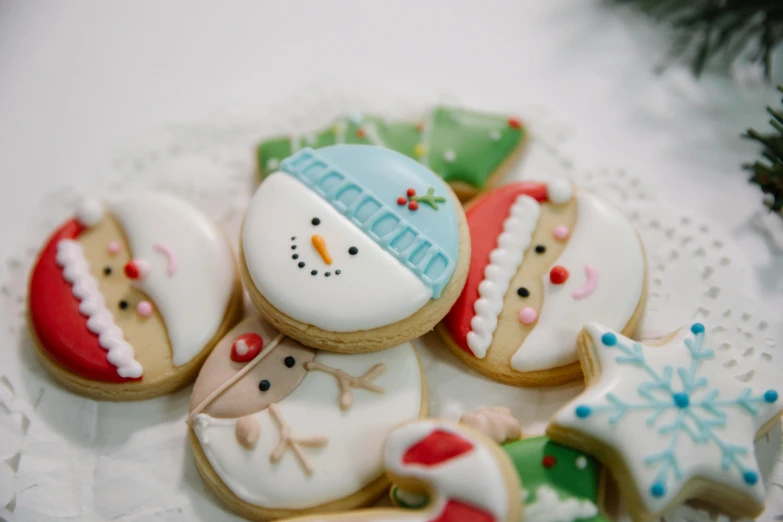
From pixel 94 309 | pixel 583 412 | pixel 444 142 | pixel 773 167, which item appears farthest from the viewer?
pixel 444 142

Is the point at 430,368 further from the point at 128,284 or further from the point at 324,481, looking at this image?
the point at 128,284

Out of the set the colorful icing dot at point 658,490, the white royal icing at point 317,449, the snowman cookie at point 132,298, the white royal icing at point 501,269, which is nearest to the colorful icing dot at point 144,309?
the snowman cookie at point 132,298

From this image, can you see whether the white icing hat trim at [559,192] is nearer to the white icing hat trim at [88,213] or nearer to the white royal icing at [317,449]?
the white royal icing at [317,449]

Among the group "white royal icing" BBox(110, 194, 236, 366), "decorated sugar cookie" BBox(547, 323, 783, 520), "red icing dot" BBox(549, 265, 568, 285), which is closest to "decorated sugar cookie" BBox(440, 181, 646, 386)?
A: "red icing dot" BBox(549, 265, 568, 285)

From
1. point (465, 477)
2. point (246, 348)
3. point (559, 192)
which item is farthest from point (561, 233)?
point (246, 348)

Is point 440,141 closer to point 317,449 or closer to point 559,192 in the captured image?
point 559,192

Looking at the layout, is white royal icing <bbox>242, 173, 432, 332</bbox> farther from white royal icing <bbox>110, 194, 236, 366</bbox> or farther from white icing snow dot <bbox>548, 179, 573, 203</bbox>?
white icing snow dot <bbox>548, 179, 573, 203</bbox>

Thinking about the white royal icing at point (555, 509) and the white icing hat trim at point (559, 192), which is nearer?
the white royal icing at point (555, 509)
